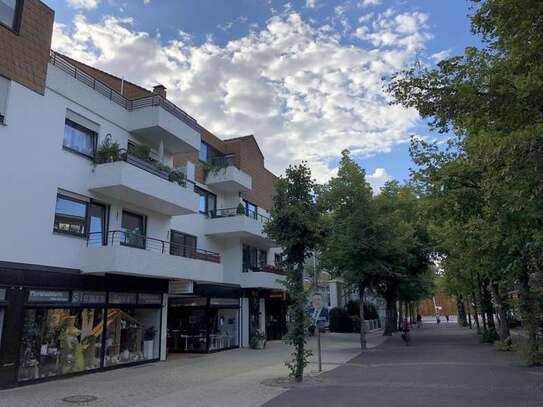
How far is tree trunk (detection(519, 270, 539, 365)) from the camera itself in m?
15.8

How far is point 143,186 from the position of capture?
16547 millimetres

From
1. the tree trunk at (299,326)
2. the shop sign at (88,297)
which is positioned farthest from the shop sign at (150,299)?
the tree trunk at (299,326)

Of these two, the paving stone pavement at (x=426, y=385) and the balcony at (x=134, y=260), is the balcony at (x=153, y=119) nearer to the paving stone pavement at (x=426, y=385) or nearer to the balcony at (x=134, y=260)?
the balcony at (x=134, y=260)

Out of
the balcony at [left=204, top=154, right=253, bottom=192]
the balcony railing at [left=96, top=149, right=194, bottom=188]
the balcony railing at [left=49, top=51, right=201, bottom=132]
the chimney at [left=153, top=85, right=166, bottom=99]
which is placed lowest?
the balcony railing at [left=96, top=149, right=194, bottom=188]

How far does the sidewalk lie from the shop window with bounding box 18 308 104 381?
498 mm

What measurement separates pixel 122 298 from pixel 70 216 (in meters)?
3.48

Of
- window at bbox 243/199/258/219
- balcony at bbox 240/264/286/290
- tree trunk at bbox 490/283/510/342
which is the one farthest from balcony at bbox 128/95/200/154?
tree trunk at bbox 490/283/510/342

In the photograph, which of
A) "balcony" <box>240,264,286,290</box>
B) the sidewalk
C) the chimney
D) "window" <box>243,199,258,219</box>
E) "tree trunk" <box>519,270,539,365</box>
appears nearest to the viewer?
the sidewalk

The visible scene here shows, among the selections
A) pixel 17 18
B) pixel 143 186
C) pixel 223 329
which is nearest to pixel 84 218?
pixel 143 186

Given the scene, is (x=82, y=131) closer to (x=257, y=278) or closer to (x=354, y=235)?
(x=257, y=278)

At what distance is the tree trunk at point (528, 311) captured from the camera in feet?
52.0

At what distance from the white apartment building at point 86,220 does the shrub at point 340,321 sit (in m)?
20.5

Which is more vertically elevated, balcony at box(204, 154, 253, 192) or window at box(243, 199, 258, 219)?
balcony at box(204, 154, 253, 192)

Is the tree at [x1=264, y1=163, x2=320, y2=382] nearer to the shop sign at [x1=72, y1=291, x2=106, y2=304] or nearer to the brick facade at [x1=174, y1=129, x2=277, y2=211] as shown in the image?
the shop sign at [x1=72, y1=291, x2=106, y2=304]
